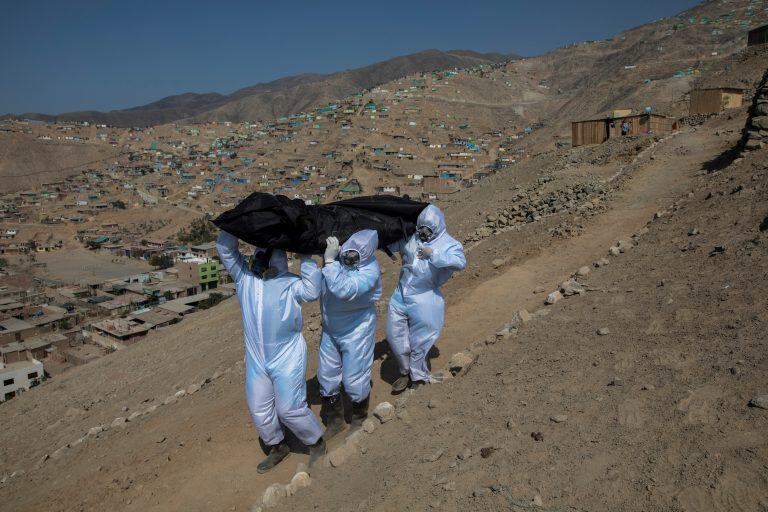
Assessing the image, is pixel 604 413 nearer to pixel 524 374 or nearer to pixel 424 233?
pixel 524 374

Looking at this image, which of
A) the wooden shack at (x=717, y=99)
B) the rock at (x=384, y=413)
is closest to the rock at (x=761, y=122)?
the rock at (x=384, y=413)

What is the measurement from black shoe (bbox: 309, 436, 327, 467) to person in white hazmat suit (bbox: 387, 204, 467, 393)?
3.10ft

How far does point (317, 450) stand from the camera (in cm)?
375

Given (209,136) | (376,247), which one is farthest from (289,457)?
(209,136)

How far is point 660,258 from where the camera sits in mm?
5129

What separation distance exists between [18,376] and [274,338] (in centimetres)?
1713

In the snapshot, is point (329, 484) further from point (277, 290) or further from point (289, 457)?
point (277, 290)

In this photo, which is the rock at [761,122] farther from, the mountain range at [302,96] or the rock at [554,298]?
the mountain range at [302,96]

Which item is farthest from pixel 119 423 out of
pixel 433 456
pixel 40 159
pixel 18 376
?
pixel 40 159

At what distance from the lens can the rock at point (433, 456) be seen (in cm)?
289

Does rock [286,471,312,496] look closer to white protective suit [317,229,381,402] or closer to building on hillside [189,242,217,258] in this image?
white protective suit [317,229,381,402]

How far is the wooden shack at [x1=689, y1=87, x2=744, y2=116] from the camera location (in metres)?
15.7

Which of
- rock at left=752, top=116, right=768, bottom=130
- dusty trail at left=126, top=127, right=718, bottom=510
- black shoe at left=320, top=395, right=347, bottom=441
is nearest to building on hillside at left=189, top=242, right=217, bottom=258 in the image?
dusty trail at left=126, top=127, right=718, bottom=510

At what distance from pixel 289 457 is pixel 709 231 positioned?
473 cm
